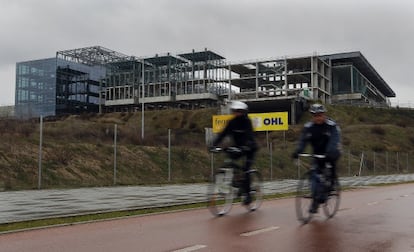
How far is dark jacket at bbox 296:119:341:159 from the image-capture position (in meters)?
9.00

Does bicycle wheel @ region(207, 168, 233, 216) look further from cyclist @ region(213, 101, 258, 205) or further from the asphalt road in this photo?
cyclist @ region(213, 101, 258, 205)

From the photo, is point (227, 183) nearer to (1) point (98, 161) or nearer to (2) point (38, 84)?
(1) point (98, 161)

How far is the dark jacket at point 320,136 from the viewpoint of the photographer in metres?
9.00

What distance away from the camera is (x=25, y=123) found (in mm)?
27438

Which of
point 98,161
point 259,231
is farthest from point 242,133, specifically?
point 98,161

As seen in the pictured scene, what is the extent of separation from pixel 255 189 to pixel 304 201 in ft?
4.81

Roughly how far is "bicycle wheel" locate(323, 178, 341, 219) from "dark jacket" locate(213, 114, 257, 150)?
1.60m

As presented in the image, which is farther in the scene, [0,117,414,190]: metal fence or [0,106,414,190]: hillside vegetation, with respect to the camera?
[0,106,414,190]: hillside vegetation

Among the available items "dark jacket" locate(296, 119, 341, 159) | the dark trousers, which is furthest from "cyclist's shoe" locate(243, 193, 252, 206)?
"dark jacket" locate(296, 119, 341, 159)

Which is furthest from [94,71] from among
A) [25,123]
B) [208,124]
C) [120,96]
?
[25,123]

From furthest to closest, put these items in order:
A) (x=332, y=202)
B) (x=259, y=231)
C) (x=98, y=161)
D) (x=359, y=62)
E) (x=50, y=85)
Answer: (x=359, y=62) < (x=50, y=85) < (x=98, y=161) < (x=332, y=202) < (x=259, y=231)

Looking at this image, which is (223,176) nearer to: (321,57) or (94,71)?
(321,57)

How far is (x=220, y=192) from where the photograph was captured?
9648mm

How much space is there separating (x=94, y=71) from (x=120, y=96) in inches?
308
